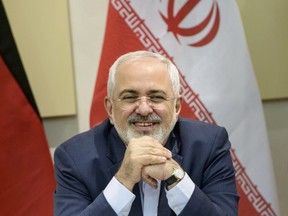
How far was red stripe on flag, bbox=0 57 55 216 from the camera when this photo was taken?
1922 millimetres

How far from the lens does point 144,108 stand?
1.32 m

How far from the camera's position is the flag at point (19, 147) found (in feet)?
6.28

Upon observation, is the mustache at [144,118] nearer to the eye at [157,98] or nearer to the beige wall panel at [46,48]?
the eye at [157,98]

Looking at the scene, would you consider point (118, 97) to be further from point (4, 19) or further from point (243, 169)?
point (243, 169)

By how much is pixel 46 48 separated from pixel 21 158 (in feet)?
2.06

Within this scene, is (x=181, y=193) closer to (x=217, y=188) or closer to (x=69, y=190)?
(x=217, y=188)

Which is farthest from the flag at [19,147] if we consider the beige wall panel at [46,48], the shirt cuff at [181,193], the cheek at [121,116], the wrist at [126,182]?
the shirt cuff at [181,193]

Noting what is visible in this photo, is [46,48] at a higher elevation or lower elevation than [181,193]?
higher

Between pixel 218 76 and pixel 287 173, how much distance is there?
905 millimetres

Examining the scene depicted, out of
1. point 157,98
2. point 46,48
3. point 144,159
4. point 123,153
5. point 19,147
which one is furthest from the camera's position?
point 46,48

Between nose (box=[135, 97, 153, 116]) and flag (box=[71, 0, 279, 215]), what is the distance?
71 cm

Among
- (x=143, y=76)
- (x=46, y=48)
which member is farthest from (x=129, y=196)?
(x=46, y=48)

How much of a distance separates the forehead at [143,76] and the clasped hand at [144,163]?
0.18m

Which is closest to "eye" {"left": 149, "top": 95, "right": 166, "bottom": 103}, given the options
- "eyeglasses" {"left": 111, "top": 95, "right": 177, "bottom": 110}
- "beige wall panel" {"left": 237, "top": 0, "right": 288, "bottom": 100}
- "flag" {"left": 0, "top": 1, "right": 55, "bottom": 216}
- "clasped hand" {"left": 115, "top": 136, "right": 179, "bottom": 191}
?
"eyeglasses" {"left": 111, "top": 95, "right": 177, "bottom": 110}
